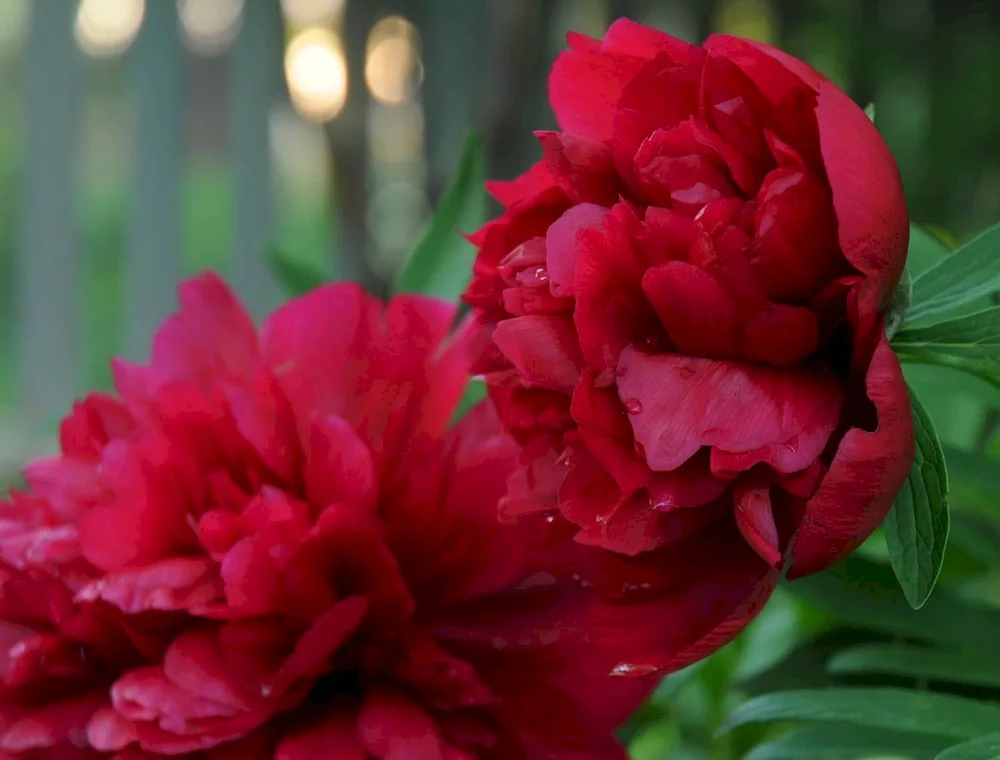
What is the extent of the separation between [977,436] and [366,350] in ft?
0.76

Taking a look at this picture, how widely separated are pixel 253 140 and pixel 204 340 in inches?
54.2

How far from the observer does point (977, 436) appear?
0.36 meters

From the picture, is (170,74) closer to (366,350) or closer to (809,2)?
(809,2)

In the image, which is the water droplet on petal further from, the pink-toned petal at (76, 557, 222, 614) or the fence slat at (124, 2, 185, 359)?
the fence slat at (124, 2, 185, 359)

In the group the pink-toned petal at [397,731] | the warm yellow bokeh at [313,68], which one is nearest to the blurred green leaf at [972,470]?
the pink-toned petal at [397,731]

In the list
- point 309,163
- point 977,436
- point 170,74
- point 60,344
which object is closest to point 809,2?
point 309,163

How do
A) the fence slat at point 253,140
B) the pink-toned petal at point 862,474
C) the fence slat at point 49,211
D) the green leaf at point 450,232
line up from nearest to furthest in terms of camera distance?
the pink-toned petal at point 862,474 < the green leaf at point 450,232 < the fence slat at point 49,211 < the fence slat at point 253,140

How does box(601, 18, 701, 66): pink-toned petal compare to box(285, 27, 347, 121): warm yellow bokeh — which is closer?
box(601, 18, 701, 66): pink-toned petal

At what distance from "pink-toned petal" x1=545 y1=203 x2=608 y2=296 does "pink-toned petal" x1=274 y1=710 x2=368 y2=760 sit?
95mm

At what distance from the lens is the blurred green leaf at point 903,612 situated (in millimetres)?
269

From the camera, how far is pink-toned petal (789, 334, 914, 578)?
0.14 meters

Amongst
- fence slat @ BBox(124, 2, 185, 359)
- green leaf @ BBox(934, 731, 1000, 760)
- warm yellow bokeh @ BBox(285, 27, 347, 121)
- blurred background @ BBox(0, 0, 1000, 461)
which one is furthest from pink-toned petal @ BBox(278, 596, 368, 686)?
fence slat @ BBox(124, 2, 185, 359)

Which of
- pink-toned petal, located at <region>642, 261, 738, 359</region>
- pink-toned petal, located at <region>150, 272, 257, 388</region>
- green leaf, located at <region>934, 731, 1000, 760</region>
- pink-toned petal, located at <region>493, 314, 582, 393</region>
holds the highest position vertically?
pink-toned petal, located at <region>642, 261, 738, 359</region>

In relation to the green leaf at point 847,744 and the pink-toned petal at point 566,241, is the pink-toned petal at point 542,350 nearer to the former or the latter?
the pink-toned petal at point 566,241
